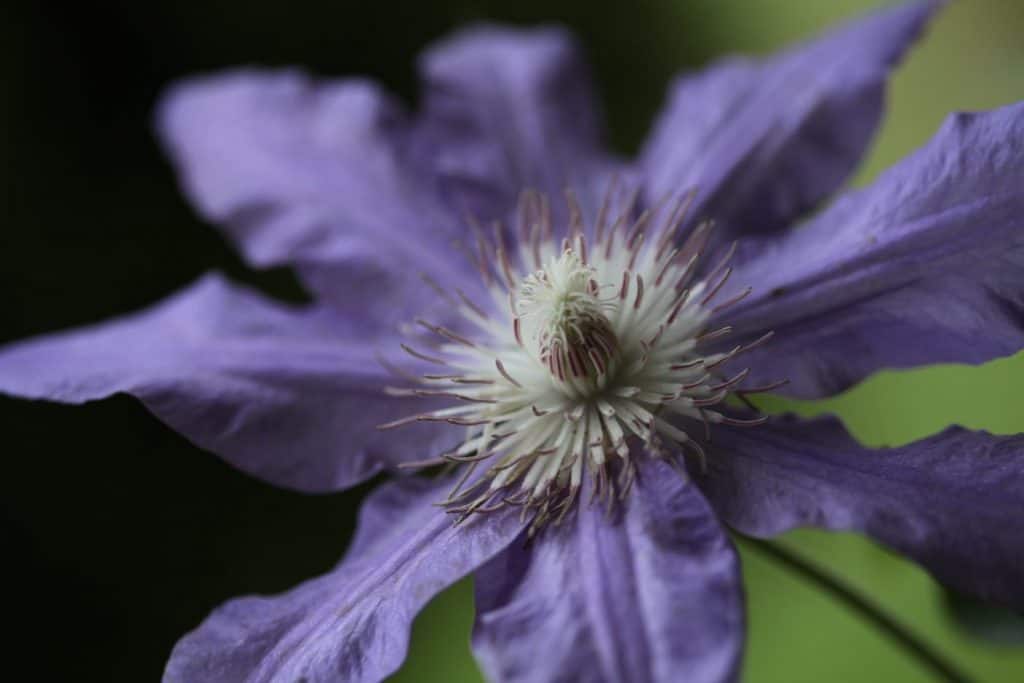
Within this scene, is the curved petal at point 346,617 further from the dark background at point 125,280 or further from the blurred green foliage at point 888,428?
the dark background at point 125,280

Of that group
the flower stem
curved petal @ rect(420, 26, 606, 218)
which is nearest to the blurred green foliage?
the flower stem

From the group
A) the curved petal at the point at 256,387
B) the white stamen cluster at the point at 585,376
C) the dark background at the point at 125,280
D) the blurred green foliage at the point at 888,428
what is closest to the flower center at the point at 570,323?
the white stamen cluster at the point at 585,376

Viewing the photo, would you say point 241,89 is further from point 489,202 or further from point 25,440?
point 25,440

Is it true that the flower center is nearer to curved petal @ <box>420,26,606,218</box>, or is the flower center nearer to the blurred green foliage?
curved petal @ <box>420,26,606,218</box>

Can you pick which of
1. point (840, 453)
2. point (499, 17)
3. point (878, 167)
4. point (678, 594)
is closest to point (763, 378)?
point (840, 453)

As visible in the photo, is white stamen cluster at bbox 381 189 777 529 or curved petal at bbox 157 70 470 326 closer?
white stamen cluster at bbox 381 189 777 529

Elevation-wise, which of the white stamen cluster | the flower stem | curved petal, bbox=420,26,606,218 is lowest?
the flower stem
